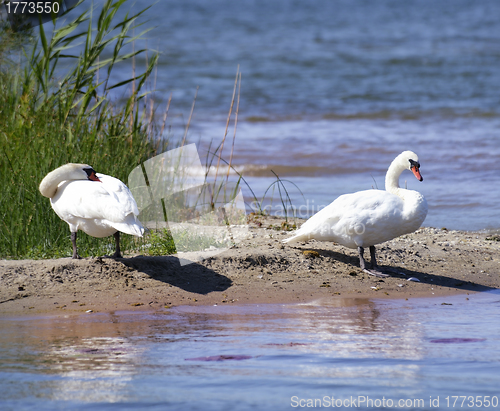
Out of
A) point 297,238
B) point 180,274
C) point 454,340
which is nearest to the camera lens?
point 454,340

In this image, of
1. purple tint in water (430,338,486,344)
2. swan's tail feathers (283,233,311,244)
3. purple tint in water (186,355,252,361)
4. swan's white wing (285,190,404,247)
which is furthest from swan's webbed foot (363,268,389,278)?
purple tint in water (186,355,252,361)

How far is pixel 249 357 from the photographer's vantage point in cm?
352

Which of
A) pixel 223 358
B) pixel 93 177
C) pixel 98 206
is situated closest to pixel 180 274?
pixel 98 206

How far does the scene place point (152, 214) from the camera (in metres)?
6.73

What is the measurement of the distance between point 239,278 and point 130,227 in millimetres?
1151

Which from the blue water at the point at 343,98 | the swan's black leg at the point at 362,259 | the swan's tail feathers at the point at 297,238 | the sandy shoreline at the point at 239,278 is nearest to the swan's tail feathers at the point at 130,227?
the sandy shoreline at the point at 239,278

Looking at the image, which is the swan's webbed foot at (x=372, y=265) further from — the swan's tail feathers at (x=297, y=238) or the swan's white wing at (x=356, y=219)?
the swan's tail feathers at (x=297, y=238)

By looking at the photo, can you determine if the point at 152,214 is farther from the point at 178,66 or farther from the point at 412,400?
the point at 178,66

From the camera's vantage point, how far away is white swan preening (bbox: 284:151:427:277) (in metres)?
5.63

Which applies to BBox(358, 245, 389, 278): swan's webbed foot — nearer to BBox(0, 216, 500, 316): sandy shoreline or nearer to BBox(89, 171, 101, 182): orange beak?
BBox(0, 216, 500, 316): sandy shoreline

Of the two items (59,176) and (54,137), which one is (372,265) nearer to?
(59,176)

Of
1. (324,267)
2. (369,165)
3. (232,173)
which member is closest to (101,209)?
(324,267)

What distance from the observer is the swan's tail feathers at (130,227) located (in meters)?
4.71

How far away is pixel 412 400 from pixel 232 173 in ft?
27.2
